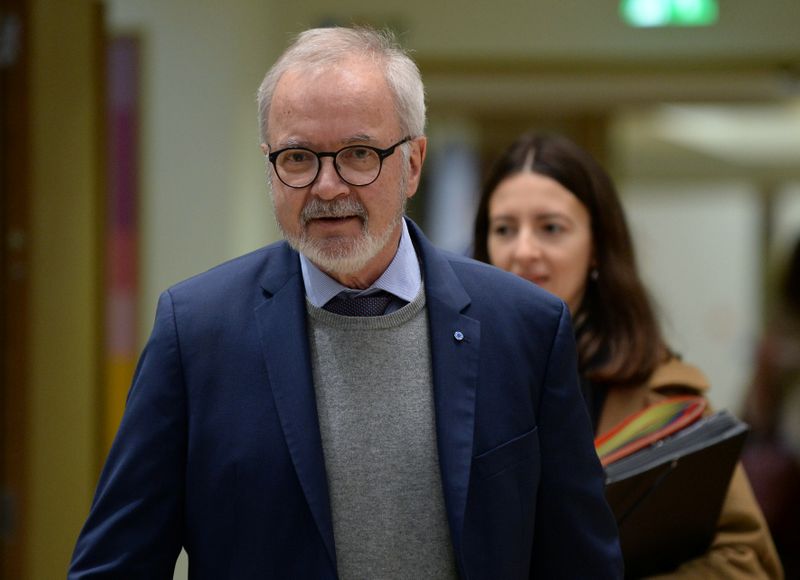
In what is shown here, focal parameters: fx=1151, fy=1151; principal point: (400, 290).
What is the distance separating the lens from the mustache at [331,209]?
1.69 metres

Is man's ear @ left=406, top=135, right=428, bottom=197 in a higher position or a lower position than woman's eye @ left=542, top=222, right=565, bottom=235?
higher

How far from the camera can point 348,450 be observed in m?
1.69

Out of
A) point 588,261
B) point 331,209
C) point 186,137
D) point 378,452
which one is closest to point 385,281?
point 331,209

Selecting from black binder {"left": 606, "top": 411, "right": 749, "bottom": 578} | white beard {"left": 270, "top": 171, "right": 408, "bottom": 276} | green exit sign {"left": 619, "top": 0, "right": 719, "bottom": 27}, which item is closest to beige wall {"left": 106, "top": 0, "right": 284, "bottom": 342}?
green exit sign {"left": 619, "top": 0, "right": 719, "bottom": 27}

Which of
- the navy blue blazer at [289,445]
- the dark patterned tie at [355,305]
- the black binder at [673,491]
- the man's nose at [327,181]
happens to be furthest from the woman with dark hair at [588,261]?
the man's nose at [327,181]

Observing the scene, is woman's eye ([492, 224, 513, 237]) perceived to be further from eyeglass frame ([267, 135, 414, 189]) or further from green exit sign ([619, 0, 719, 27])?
green exit sign ([619, 0, 719, 27])

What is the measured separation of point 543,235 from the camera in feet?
8.40

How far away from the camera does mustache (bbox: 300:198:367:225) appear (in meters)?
1.69

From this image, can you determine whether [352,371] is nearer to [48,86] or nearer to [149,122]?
[48,86]

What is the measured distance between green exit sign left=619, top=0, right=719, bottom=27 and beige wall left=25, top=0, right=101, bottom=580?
2.89m

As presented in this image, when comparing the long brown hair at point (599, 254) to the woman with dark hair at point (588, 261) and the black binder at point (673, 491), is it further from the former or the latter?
the black binder at point (673, 491)

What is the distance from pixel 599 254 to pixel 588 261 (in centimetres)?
4

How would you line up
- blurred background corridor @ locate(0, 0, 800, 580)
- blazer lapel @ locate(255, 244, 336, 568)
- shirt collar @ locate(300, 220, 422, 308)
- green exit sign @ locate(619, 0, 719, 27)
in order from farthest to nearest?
green exit sign @ locate(619, 0, 719, 27)
blurred background corridor @ locate(0, 0, 800, 580)
shirt collar @ locate(300, 220, 422, 308)
blazer lapel @ locate(255, 244, 336, 568)

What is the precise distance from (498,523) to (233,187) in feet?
11.9
